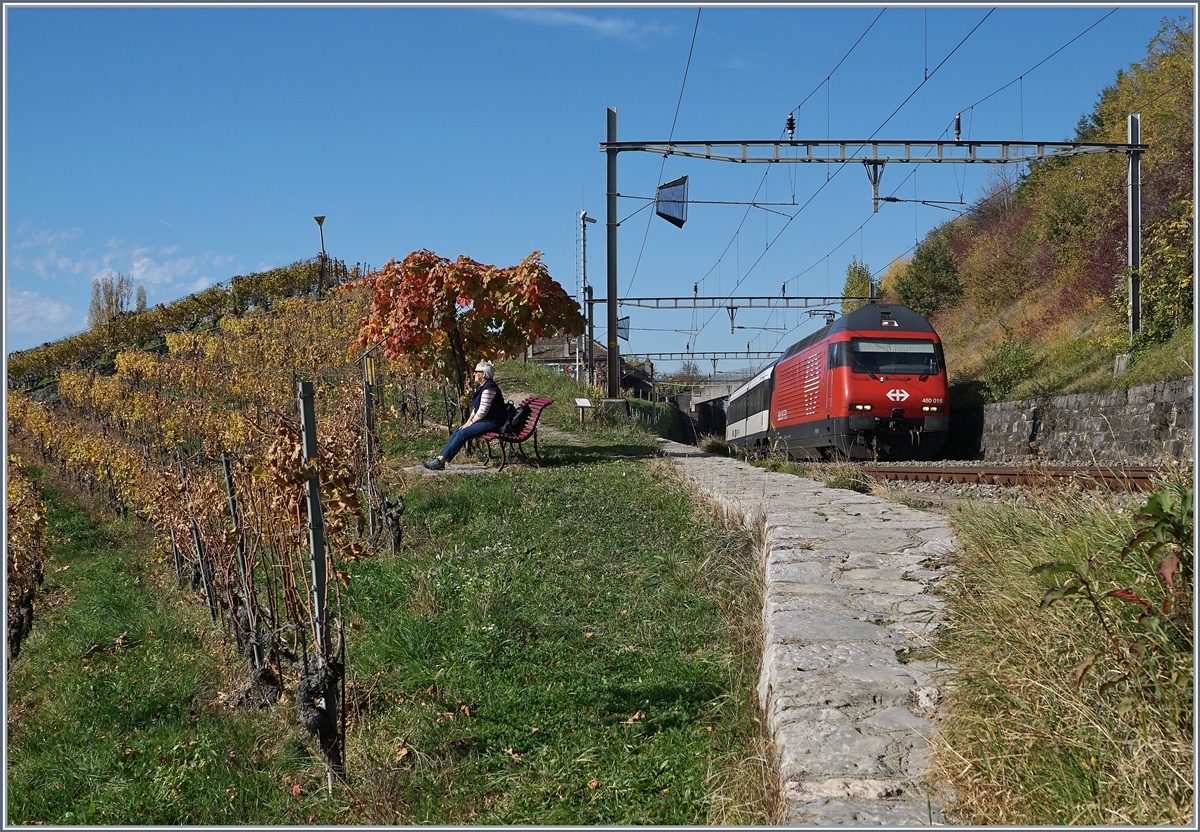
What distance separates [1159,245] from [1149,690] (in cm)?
2003

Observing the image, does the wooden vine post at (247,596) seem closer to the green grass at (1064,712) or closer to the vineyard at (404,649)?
the vineyard at (404,649)

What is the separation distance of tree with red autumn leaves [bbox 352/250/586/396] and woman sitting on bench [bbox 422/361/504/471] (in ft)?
4.07

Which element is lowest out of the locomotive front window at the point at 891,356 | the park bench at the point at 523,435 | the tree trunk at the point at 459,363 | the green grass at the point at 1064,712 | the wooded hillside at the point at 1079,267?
the green grass at the point at 1064,712

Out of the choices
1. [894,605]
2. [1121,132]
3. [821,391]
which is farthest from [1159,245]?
[894,605]

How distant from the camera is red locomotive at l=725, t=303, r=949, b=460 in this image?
1747cm

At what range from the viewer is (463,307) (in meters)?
12.5

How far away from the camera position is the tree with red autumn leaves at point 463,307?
12.3m

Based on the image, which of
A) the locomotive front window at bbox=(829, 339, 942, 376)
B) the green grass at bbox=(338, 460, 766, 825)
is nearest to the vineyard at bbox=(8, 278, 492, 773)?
the green grass at bbox=(338, 460, 766, 825)

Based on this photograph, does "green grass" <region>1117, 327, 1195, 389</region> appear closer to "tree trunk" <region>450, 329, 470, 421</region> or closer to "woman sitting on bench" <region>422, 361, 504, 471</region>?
"woman sitting on bench" <region>422, 361, 504, 471</region>

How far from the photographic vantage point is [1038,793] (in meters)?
2.64

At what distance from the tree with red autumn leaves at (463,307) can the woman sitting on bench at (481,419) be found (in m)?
1.24

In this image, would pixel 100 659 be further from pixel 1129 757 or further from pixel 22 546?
pixel 1129 757

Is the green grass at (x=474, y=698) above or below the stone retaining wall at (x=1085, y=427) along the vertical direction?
below

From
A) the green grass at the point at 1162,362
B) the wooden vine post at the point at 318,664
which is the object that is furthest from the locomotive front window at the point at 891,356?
the wooden vine post at the point at 318,664
